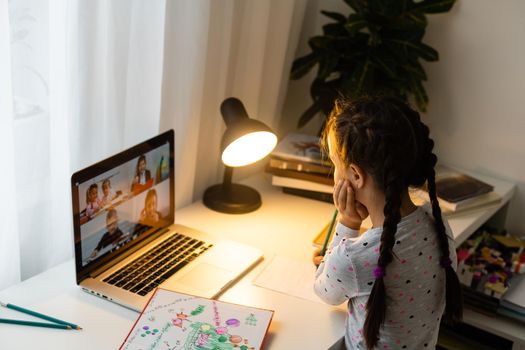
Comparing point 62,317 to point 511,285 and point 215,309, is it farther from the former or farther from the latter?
point 511,285

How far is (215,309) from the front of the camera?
1.28 meters

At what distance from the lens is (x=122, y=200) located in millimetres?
1397

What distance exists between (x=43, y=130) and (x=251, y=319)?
22.9 inches

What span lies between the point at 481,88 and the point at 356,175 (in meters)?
0.96

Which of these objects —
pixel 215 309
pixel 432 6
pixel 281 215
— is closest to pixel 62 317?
pixel 215 309

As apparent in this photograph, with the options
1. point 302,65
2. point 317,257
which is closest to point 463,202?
point 317,257

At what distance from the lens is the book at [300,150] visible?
6.26 ft

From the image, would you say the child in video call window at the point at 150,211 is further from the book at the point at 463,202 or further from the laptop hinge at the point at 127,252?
the book at the point at 463,202

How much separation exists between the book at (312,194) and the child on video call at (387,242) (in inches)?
22.3

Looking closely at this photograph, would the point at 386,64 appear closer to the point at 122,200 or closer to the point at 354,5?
the point at 354,5

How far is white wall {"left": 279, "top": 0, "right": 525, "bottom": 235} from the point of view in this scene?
1968 mm

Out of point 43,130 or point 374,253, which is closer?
point 374,253

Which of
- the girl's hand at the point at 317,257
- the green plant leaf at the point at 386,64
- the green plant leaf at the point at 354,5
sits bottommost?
the girl's hand at the point at 317,257

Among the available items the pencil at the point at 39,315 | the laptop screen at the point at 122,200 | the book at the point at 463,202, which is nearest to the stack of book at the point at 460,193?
the book at the point at 463,202
